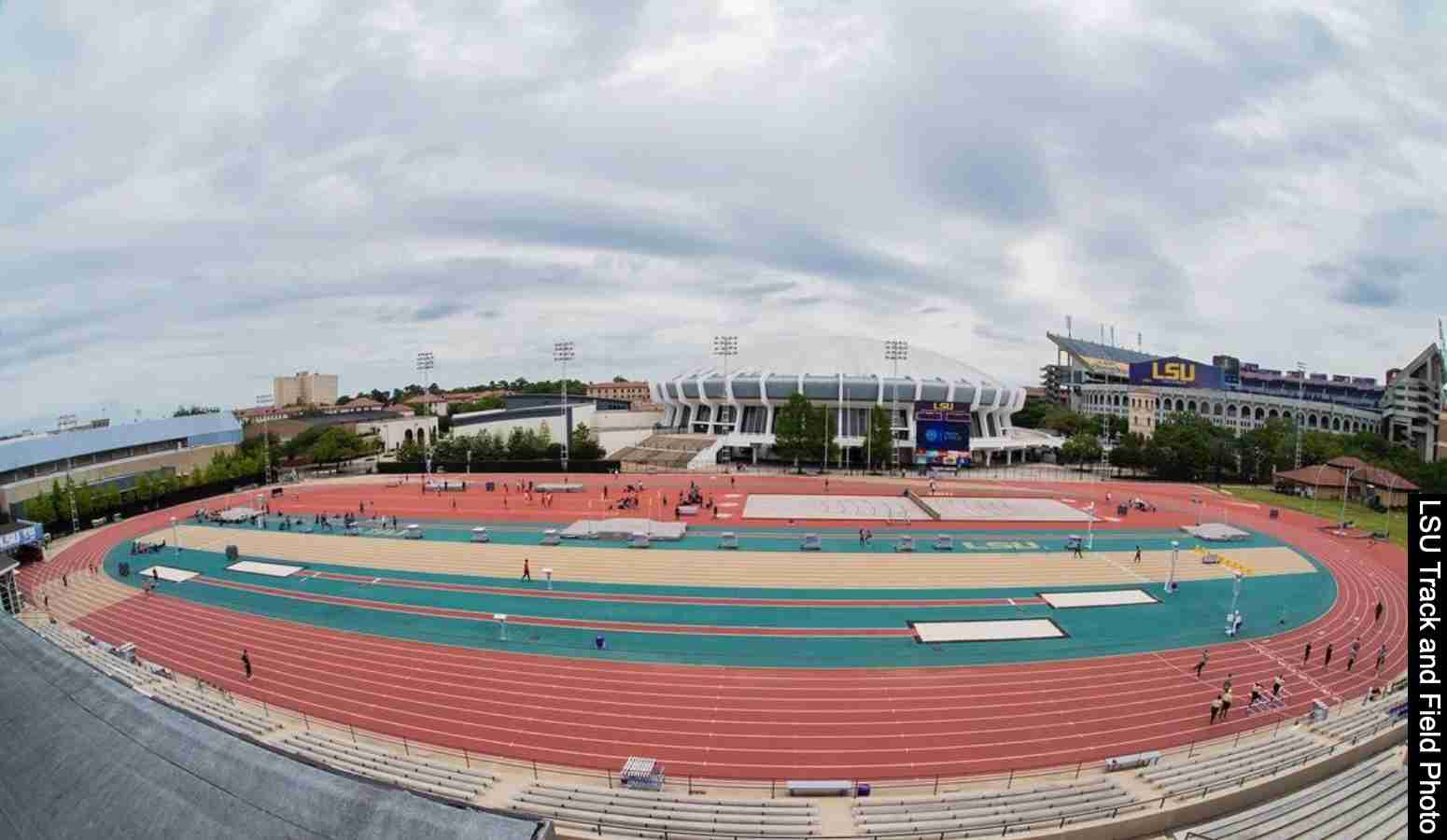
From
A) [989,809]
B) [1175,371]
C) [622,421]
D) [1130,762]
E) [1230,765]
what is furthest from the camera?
[1175,371]

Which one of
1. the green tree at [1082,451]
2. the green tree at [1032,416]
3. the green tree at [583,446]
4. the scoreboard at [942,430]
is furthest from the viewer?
the green tree at [1032,416]

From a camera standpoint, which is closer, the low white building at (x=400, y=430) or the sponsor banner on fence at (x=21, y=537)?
the sponsor banner on fence at (x=21, y=537)

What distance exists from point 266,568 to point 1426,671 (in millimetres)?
33333

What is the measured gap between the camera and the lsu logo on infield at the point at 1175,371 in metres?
90.6

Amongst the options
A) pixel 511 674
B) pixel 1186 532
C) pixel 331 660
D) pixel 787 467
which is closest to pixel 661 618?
pixel 511 674

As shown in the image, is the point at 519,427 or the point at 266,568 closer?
the point at 266,568

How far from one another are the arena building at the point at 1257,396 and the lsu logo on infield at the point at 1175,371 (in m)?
0.11

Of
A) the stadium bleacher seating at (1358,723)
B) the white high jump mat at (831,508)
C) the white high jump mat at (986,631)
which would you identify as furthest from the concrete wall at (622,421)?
the stadium bleacher seating at (1358,723)

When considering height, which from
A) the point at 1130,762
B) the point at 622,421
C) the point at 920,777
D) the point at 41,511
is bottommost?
the point at 920,777

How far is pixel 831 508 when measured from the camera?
3691cm

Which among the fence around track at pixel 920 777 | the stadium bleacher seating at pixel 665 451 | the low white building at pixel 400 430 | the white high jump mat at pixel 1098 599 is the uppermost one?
the low white building at pixel 400 430

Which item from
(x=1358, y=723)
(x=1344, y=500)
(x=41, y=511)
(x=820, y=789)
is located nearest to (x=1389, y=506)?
(x=1344, y=500)

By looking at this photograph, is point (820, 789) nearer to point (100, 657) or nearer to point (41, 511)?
point (100, 657)

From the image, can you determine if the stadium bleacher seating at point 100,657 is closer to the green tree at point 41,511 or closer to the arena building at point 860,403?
the green tree at point 41,511
